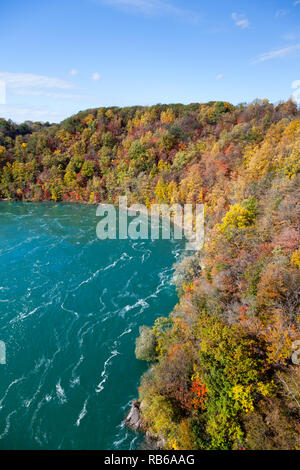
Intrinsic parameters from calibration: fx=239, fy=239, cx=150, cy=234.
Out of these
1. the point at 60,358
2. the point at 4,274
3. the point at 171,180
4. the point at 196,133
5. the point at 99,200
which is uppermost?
the point at 196,133

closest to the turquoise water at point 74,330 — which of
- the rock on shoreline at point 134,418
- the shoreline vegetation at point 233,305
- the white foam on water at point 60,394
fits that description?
the white foam on water at point 60,394

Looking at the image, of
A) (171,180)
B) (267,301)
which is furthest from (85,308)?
(171,180)

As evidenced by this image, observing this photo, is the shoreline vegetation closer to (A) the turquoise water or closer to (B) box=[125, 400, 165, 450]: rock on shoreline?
(B) box=[125, 400, 165, 450]: rock on shoreline

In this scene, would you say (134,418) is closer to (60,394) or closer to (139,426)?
(139,426)

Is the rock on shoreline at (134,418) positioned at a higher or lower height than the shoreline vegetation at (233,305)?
lower

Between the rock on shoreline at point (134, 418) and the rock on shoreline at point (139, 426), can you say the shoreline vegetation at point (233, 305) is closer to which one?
the rock on shoreline at point (139, 426)

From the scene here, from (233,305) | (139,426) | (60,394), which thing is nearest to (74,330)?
(60,394)

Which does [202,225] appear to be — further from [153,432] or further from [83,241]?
[153,432]
